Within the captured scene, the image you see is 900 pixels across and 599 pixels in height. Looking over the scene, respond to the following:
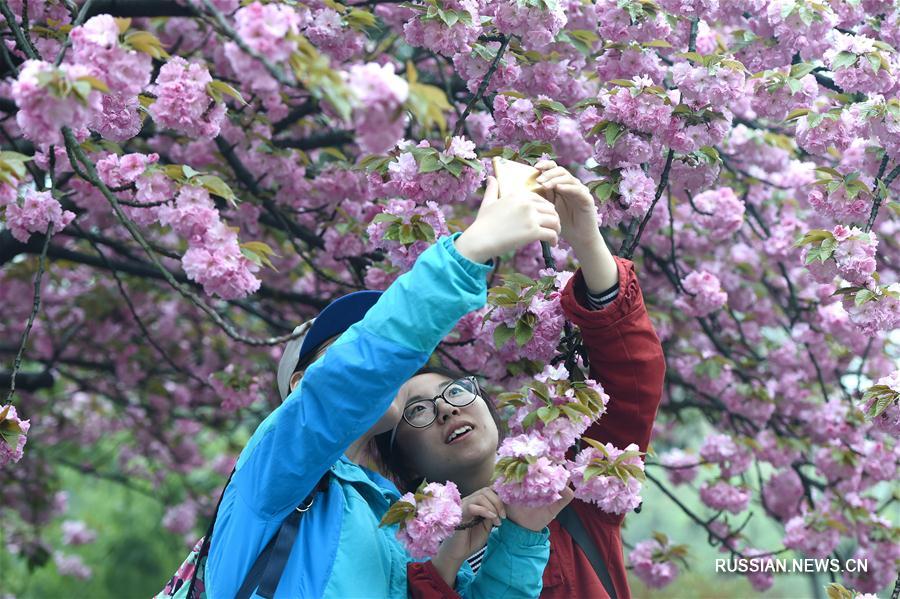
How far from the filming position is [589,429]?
2.42 m

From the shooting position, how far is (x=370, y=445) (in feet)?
7.93

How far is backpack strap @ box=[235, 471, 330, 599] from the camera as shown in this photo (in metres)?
1.90

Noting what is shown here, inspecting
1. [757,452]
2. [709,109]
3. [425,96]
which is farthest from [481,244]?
[757,452]

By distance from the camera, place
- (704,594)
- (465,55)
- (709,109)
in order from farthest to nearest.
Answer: (704,594) < (465,55) < (709,109)

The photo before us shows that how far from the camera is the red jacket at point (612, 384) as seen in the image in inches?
87.4

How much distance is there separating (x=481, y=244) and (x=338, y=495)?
658 mm

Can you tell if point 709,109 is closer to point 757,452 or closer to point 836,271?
point 836,271

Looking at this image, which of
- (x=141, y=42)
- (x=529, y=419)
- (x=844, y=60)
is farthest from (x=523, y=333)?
(x=844, y=60)

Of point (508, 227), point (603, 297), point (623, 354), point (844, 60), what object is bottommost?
point (623, 354)

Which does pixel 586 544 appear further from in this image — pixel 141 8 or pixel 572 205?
pixel 141 8

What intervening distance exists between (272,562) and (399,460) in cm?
53

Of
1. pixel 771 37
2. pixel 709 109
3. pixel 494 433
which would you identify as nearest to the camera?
pixel 494 433

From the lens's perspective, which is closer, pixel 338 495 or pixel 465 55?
pixel 338 495

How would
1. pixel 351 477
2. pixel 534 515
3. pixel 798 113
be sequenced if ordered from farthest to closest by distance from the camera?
1. pixel 798 113
2. pixel 351 477
3. pixel 534 515
